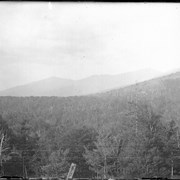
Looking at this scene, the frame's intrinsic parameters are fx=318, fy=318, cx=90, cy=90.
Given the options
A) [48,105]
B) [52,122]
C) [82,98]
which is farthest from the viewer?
[82,98]

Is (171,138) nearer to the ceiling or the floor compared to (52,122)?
nearer to the ceiling

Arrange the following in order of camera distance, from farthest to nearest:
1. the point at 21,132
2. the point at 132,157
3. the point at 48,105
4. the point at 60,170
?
the point at 48,105, the point at 21,132, the point at 60,170, the point at 132,157

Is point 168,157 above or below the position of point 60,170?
above

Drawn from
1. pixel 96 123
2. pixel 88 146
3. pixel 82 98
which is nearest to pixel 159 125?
pixel 88 146

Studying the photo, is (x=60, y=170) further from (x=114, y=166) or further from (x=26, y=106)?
(x=26, y=106)

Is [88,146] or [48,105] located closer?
[88,146]

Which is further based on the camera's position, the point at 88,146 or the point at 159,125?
the point at 88,146

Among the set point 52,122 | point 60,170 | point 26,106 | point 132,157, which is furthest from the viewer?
point 26,106

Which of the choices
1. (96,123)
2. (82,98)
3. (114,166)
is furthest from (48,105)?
(114,166)

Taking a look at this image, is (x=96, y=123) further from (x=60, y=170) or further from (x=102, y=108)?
(x=60, y=170)
